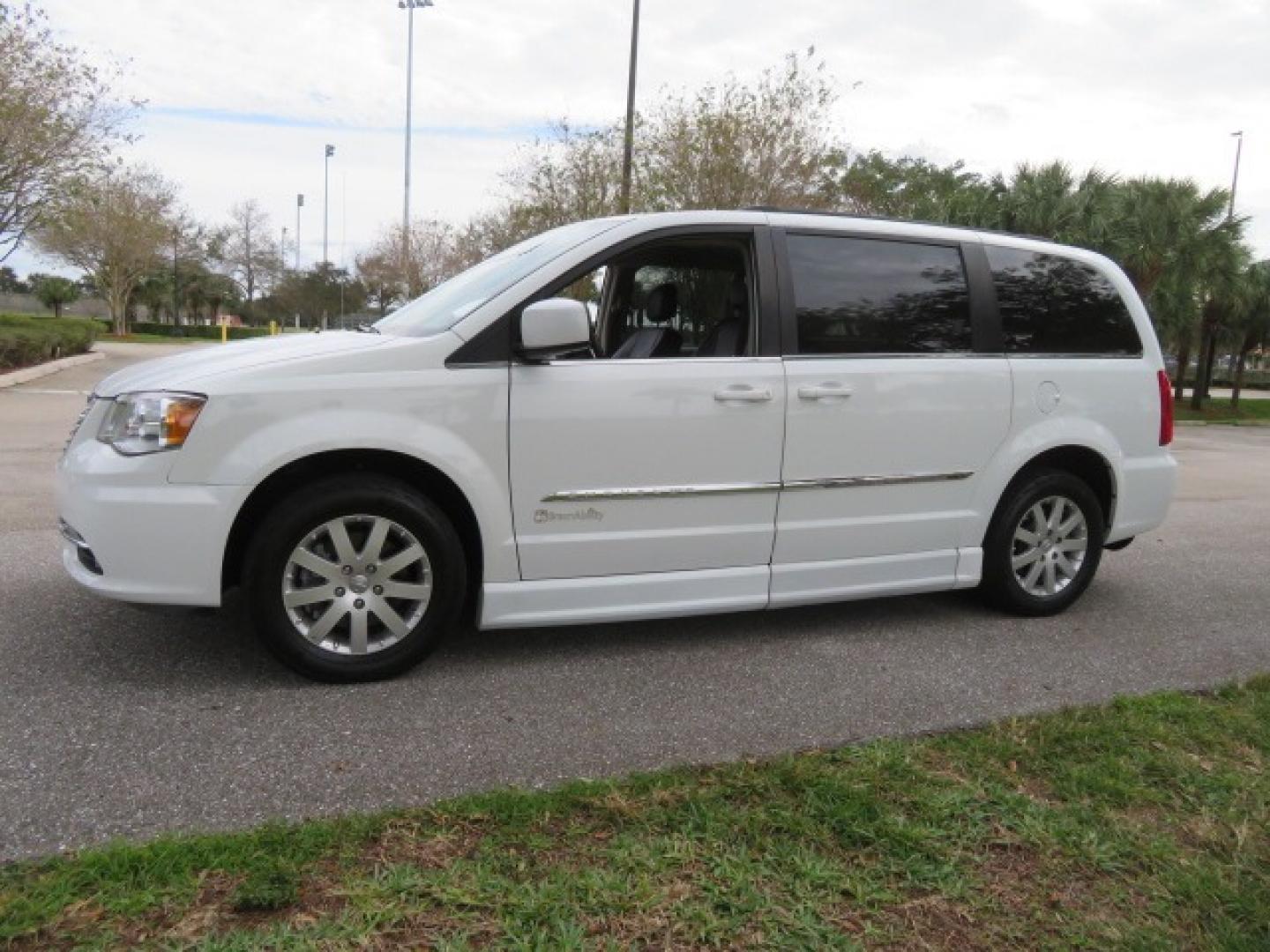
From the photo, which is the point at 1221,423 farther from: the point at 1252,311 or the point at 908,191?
the point at 908,191

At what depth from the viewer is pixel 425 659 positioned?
12.4 ft

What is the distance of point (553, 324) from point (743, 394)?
2.82ft

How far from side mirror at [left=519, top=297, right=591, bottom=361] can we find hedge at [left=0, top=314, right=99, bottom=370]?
18.6 m

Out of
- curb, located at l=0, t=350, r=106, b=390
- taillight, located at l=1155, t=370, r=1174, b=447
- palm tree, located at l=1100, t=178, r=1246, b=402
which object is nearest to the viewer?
taillight, located at l=1155, t=370, r=1174, b=447

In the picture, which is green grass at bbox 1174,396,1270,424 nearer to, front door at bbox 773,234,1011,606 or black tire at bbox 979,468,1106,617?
black tire at bbox 979,468,1106,617

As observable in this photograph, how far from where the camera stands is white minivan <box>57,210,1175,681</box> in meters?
3.38

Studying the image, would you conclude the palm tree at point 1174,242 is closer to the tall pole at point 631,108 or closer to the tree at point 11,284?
the tall pole at point 631,108

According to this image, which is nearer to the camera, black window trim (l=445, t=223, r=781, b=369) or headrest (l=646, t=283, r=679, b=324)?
black window trim (l=445, t=223, r=781, b=369)

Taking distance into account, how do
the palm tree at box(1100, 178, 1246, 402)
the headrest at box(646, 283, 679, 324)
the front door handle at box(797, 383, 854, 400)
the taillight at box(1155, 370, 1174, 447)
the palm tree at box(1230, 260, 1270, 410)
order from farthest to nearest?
the palm tree at box(1230, 260, 1270, 410)
the palm tree at box(1100, 178, 1246, 402)
the taillight at box(1155, 370, 1174, 447)
the headrest at box(646, 283, 679, 324)
the front door handle at box(797, 383, 854, 400)

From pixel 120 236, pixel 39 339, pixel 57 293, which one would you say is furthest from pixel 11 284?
pixel 39 339

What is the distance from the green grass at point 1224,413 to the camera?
1179 inches

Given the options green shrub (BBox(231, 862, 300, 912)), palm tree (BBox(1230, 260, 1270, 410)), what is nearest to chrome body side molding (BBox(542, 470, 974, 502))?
green shrub (BBox(231, 862, 300, 912))

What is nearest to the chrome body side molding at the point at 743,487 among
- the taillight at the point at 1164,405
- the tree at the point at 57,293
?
the taillight at the point at 1164,405

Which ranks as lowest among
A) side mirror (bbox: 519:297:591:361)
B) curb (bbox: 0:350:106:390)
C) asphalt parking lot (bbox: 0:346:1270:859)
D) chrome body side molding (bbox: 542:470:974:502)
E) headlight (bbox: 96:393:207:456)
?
asphalt parking lot (bbox: 0:346:1270:859)
